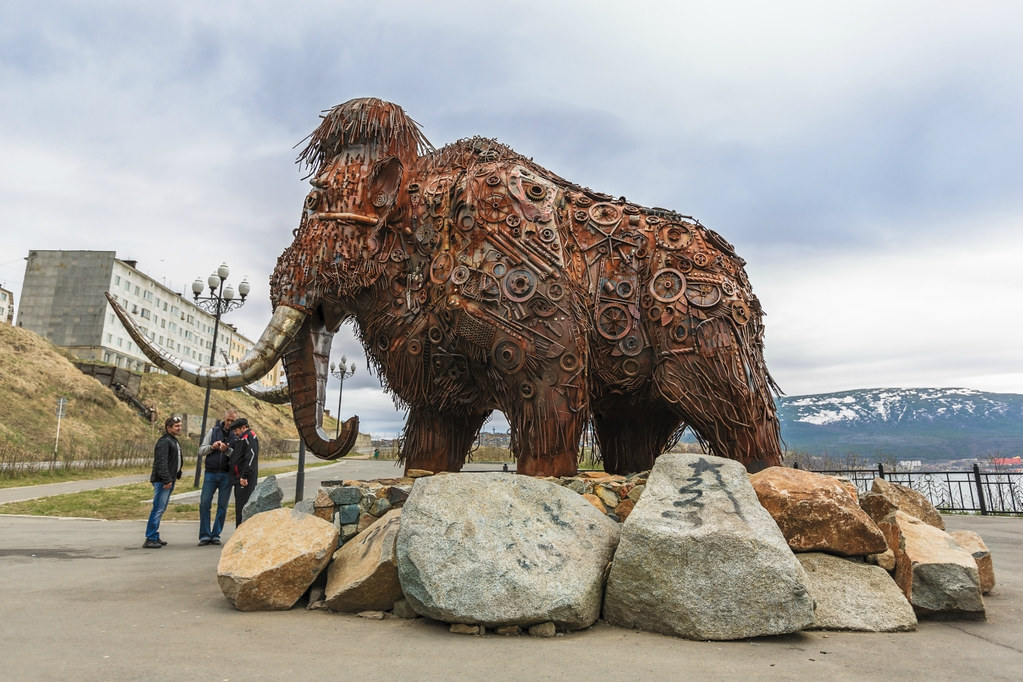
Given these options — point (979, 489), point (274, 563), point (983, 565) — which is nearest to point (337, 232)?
point (274, 563)

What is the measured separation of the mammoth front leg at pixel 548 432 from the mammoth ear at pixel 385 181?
199 centimetres

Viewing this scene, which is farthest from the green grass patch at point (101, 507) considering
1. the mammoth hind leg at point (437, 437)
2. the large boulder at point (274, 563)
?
the large boulder at point (274, 563)

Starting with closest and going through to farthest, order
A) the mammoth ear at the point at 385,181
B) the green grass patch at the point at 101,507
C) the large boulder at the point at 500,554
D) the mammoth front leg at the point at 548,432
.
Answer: the large boulder at the point at 500,554 → the mammoth front leg at the point at 548,432 → the mammoth ear at the point at 385,181 → the green grass patch at the point at 101,507

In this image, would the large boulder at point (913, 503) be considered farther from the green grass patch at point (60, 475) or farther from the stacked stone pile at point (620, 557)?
the green grass patch at point (60, 475)

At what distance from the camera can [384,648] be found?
3.33 metres

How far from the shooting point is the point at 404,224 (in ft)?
17.9

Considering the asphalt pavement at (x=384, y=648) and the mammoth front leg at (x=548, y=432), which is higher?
the mammoth front leg at (x=548, y=432)

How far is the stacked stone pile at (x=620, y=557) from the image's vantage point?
354 centimetres

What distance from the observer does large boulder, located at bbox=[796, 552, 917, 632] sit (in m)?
3.76

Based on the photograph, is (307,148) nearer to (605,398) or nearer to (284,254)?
(284,254)

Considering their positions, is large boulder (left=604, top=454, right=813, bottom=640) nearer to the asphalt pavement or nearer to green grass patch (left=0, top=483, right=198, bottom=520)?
the asphalt pavement

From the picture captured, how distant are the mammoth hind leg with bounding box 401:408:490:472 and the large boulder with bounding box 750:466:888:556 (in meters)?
2.64

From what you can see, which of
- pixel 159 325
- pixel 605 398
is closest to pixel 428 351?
pixel 605 398

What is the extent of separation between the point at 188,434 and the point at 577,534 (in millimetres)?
33374
